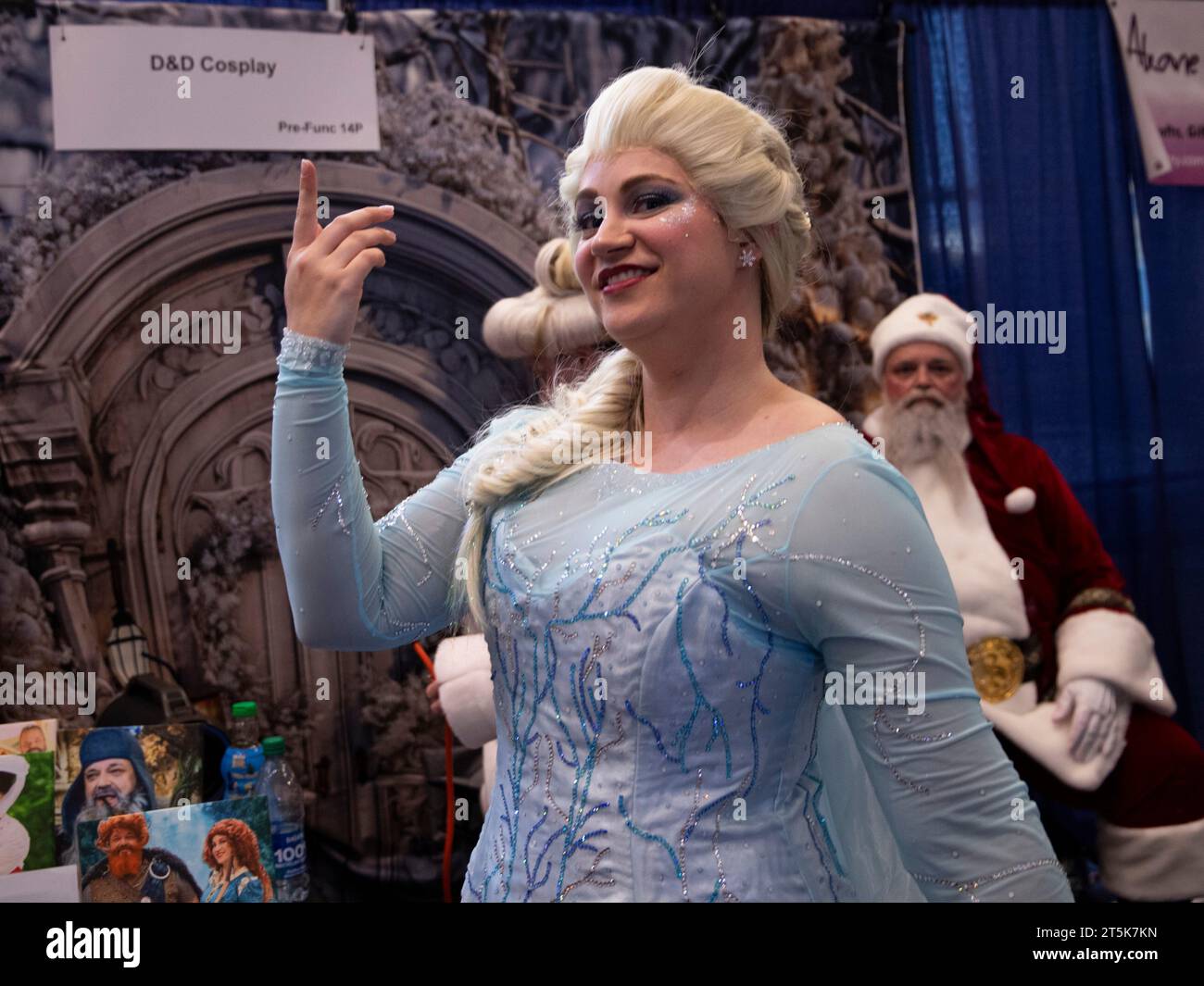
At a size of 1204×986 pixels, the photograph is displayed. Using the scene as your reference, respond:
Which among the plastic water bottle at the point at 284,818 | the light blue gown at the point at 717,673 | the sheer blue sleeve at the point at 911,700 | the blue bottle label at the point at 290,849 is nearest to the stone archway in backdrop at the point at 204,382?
the plastic water bottle at the point at 284,818

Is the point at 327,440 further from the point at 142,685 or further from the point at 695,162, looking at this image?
the point at 142,685

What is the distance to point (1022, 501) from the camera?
2850 mm

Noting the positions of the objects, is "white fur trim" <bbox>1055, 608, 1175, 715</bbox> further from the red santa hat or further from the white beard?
the red santa hat

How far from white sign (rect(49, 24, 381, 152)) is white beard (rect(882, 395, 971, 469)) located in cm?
146

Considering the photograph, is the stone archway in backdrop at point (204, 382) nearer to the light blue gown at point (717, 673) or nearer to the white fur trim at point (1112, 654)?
the white fur trim at point (1112, 654)

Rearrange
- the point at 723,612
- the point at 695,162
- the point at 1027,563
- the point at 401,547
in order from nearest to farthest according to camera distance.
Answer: the point at 723,612 → the point at 695,162 → the point at 401,547 → the point at 1027,563

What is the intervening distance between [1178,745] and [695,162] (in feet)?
6.73

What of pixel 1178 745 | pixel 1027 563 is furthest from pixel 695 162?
pixel 1178 745

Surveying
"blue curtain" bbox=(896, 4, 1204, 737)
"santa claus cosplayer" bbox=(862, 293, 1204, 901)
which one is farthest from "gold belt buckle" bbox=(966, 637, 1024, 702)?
"blue curtain" bbox=(896, 4, 1204, 737)

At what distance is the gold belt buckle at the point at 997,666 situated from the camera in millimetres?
Result: 2775

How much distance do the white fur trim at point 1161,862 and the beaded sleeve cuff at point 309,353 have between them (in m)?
2.22

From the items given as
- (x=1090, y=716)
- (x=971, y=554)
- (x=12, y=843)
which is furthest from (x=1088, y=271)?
(x=12, y=843)

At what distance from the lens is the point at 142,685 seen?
107 inches

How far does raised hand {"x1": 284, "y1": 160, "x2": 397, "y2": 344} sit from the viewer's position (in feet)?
4.11
